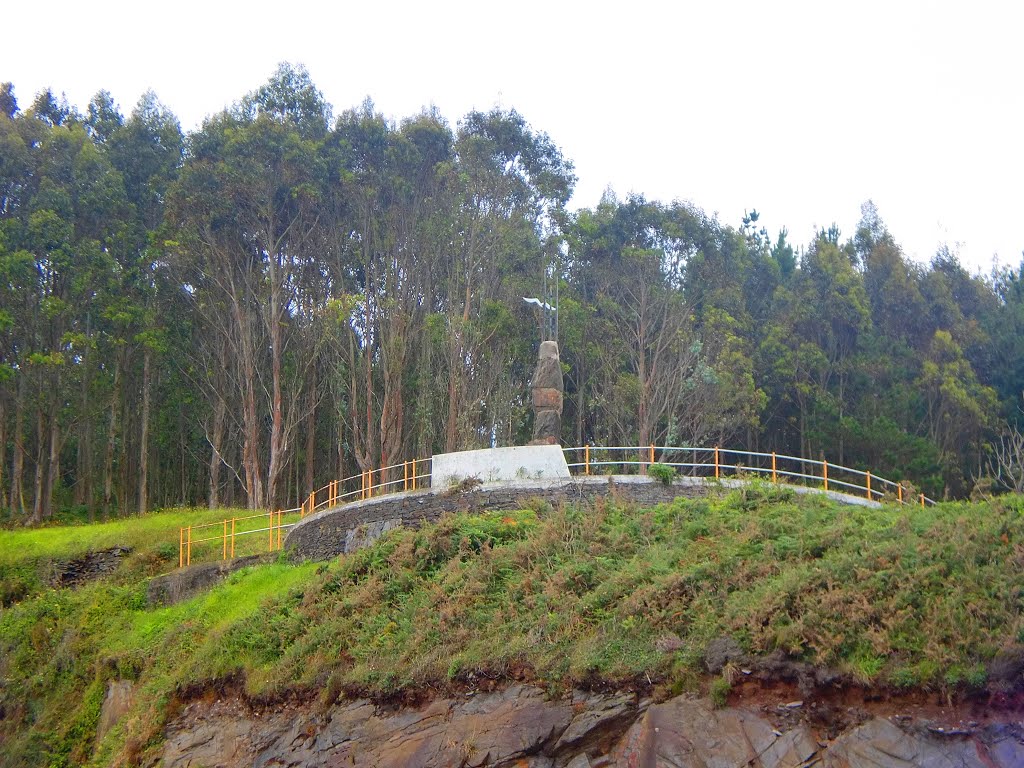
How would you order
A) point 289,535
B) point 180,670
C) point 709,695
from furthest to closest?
point 289,535 → point 180,670 → point 709,695

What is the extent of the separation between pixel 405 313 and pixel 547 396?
12.6 meters

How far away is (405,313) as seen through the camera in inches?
1458

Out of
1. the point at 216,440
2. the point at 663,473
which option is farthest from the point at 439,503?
the point at 216,440

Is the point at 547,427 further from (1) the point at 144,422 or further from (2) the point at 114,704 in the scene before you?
(1) the point at 144,422

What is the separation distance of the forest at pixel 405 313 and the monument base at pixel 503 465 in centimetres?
1147

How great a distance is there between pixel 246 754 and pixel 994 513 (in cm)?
1185

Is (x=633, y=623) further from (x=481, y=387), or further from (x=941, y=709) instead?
(x=481, y=387)

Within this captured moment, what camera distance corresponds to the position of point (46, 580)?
91.9ft

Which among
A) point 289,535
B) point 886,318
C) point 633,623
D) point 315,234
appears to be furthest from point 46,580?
point 886,318

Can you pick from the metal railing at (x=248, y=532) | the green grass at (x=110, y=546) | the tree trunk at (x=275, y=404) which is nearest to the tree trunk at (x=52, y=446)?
the green grass at (x=110, y=546)

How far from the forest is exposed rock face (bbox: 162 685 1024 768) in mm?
16597

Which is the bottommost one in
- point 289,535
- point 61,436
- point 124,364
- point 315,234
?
point 289,535

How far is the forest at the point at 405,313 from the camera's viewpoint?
3634 cm

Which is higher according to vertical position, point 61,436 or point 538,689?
point 61,436
